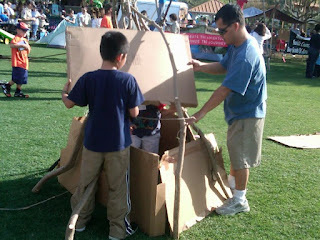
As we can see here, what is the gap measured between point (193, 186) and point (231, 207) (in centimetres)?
46

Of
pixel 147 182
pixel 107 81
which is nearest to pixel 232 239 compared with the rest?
pixel 147 182

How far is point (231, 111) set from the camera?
131 inches

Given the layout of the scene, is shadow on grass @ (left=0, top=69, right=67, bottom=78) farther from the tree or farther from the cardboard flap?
the tree

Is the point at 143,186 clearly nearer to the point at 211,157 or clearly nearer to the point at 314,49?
the point at 211,157

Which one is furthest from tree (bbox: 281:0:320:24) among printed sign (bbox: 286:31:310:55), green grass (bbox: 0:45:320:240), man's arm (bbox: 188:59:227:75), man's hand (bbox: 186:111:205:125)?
man's hand (bbox: 186:111:205:125)

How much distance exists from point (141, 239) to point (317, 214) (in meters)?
1.78

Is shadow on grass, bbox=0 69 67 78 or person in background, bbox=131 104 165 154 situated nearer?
person in background, bbox=131 104 165 154

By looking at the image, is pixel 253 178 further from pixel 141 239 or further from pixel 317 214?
pixel 141 239

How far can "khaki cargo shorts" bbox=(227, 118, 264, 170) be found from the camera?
3291 mm

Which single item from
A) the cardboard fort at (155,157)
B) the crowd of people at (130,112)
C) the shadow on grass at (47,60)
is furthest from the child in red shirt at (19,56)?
the shadow on grass at (47,60)

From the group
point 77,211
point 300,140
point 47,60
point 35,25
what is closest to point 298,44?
point 47,60

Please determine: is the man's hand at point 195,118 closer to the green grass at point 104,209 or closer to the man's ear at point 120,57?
the man's ear at point 120,57

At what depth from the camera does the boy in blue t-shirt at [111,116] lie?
268cm

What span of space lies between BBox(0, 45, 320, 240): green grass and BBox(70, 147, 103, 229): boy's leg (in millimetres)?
122
